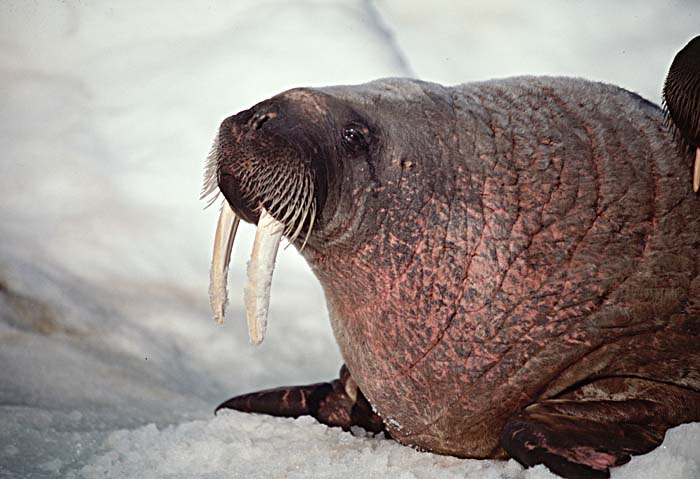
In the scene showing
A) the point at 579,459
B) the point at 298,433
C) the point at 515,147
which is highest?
the point at 515,147

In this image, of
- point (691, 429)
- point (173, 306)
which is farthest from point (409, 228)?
point (173, 306)

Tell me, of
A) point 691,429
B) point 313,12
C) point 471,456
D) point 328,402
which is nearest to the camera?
point 691,429

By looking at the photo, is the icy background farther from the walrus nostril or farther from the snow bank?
the walrus nostril

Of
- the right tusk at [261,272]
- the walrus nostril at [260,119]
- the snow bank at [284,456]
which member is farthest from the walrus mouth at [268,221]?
the snow bank at [284,456]

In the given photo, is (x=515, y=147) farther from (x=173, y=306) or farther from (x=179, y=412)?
(x=173, y=306)

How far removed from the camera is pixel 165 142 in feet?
20.9

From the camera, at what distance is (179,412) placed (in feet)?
15.4

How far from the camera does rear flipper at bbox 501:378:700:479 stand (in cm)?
315

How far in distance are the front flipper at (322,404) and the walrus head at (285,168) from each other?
1.14 meters

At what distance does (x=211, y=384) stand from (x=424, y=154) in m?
2.36

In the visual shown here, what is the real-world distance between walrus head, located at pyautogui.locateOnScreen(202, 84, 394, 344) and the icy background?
149cm

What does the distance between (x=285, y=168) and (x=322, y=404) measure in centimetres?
158

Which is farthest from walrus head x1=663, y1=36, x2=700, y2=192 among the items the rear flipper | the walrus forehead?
the walrus forehead

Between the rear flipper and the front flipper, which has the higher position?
the front flipper
